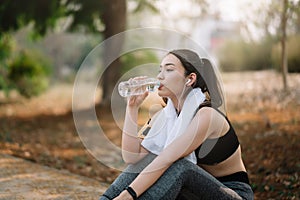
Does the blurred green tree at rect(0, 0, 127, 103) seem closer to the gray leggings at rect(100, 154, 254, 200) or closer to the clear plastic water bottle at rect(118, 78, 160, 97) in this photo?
the clear plastic water bottle at rect(118, 78, 160, 97)

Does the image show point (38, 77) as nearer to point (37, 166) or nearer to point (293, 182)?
point (37, 166)

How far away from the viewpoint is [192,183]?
8.49ft

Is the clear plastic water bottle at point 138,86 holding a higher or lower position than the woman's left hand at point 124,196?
higher

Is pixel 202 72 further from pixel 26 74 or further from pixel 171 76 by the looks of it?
pixel 26 74

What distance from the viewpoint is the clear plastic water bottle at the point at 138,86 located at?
2.79m

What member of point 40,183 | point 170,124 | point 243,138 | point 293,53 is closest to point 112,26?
point 243,138

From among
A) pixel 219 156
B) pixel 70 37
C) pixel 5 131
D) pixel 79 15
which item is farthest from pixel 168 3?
pixel 70 37

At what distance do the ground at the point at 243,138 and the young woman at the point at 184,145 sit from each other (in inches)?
59.4

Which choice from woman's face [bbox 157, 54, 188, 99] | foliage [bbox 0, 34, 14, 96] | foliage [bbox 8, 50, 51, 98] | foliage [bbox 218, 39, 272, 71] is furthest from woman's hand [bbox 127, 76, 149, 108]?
foliage [bbox 218, 39, 272, 71]

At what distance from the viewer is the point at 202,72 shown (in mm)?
2799

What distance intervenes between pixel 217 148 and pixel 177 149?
0.26 meters

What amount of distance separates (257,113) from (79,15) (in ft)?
12.2

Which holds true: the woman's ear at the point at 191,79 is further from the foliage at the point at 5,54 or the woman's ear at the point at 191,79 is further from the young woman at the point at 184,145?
the foliage at the point at 5,54

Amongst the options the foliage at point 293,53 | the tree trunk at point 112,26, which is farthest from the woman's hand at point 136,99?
the foliage at point 293,53
